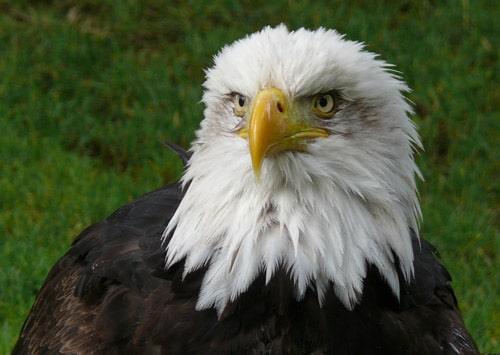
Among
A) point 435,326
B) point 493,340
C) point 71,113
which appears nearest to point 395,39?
point 71,113

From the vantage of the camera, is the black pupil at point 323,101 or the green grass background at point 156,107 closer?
the black pupil at point 323,101

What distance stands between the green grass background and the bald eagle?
2.19 metres

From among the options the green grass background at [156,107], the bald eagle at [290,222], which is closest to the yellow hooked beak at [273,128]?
the bald eagle at [290,222]

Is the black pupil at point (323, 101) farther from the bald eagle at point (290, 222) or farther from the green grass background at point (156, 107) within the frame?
the green grass background at point (156, 107)

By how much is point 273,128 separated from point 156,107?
14.5 feet

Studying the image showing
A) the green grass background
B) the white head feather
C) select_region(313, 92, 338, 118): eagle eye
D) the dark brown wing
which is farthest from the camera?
the green grass background

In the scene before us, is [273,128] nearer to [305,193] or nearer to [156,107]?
[305,193]

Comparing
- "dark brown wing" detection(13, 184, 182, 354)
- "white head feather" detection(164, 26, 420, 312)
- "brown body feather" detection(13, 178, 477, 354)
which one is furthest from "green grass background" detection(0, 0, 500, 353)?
"white head feather" detection(164, 26, 420, 312)

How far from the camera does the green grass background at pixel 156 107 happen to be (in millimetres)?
6668

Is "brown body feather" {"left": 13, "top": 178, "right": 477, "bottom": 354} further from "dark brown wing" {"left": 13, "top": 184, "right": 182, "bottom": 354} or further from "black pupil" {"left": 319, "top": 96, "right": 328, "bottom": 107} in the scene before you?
"black pupil" {"left": 319, "top": 96, "right": 328, "bottom": 107}

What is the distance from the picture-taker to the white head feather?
146 inches

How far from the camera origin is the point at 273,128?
3.61 metres

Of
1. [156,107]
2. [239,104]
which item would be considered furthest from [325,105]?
[156,107]

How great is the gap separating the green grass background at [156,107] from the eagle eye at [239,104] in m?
2.61
